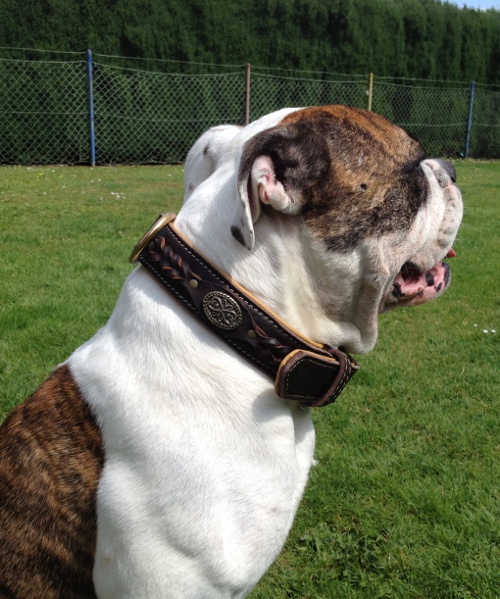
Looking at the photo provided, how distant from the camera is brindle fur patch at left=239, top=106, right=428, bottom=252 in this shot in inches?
69.6

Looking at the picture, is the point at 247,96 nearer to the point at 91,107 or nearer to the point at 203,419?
the point at 91,107

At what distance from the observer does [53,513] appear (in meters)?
1.73

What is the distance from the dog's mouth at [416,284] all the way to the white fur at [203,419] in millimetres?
194

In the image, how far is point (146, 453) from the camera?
1.66 m

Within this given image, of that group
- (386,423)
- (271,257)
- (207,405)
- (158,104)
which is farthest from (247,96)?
(207,405)

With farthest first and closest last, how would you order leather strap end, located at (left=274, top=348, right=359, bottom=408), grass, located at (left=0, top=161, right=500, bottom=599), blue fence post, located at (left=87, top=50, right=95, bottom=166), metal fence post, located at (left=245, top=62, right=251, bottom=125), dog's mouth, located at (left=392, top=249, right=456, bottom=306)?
metal fence post, located at (left=245, top=62, right=251, bottom=125), blue fence post, located at (left=87, top=50, right=95, bottom=166), grass, located at (left=0, top=161, right=500, bottom=599), dog's mouth, located at (left=392, top=249, right=456, bottom=306), leather strap end, located at (left=274, top=348, right=359, bottom=408)

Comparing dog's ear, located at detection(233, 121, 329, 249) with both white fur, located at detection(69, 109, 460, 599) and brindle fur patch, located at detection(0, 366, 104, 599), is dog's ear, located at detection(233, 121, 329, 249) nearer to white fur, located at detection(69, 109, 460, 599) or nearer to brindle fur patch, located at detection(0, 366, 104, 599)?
white fur, located at detection(69, 109, 460, 599)

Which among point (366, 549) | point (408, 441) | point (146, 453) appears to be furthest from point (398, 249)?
point (408, 441)

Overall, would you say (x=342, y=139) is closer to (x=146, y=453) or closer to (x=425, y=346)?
(x=146, y=453)

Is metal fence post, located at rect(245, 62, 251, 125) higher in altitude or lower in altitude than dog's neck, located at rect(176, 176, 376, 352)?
lower

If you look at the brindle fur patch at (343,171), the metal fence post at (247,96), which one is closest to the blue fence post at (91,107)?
the metal fence post at (247,96)

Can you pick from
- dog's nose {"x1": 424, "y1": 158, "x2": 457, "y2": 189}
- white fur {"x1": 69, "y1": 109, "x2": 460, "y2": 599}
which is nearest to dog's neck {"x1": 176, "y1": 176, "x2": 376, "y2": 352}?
white fur {"x1": 69, "y1": 109, "x2": 460, "y2": 599}

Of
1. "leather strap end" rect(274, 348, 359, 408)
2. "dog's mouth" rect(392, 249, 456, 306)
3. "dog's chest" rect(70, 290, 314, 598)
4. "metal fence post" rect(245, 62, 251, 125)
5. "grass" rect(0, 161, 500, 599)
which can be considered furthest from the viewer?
"metal fence post" rect(245, 62, 251, 125)

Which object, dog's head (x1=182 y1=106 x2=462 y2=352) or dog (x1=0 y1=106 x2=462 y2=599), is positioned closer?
dog (x1=0 y1=106 x2=462 y2=599)
